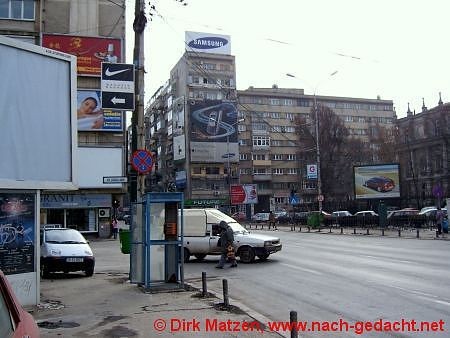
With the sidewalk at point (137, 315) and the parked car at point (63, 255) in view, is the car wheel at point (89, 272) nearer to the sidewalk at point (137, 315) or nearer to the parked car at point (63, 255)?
the parked car at point (63, 255)

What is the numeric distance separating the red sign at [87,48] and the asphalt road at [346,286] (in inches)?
1105

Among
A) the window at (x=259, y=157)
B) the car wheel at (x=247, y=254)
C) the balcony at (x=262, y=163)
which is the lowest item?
the car wheel at (x=247, y=254)

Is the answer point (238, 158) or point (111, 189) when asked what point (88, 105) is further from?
point (238, 158)

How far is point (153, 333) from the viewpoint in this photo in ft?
25.7

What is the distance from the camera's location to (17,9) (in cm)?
4247

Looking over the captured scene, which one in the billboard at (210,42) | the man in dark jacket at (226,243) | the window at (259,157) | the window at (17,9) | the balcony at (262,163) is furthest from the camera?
the window at (259,157)

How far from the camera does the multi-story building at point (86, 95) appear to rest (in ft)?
139

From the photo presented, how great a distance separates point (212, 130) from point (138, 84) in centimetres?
7983

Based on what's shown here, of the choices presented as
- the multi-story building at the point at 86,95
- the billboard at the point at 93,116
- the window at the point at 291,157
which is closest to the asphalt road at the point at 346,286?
the multi-story building at the point at 86,95

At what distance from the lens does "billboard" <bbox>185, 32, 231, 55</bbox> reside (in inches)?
3814

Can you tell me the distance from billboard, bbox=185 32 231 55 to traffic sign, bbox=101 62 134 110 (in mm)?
85362

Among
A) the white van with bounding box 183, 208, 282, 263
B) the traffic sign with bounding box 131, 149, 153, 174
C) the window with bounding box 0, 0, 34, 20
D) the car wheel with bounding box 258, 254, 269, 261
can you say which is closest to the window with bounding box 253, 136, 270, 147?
the window with bounding box 0, 0, 34, 20

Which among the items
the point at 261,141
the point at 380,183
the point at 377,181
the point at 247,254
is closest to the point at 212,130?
the point at 261,141

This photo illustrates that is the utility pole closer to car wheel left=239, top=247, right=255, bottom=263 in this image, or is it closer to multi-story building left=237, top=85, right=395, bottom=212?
car wheel left=239, top=247, right=255, bottom=263
